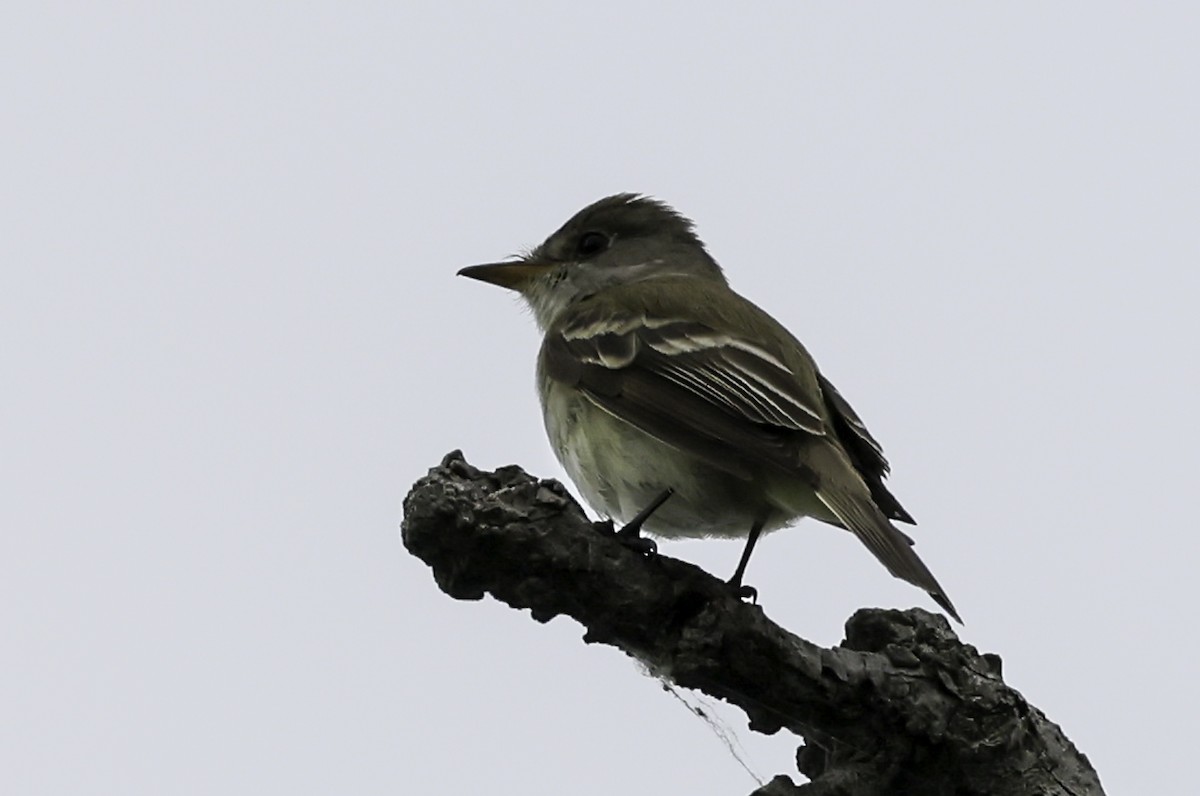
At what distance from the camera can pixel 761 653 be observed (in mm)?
4039

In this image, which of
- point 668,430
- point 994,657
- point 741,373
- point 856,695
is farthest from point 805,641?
point 741,373

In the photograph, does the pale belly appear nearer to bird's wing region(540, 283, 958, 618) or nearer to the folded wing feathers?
bird's wing region(540, 283, 958, 618)

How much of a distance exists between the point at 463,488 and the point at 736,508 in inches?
79.4

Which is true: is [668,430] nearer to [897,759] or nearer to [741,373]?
[741,373]

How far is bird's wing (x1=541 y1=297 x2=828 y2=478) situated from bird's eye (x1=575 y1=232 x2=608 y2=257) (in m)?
1.36

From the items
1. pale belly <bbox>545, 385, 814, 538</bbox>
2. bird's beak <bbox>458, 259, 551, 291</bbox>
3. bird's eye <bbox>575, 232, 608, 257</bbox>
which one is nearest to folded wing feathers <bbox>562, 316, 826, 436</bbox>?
pale belly <bbox>545, 385, 814, 538</bbox>

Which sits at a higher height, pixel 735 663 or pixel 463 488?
pixel 463 488

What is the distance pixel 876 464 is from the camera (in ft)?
20.0

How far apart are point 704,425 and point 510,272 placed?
2.46 metres

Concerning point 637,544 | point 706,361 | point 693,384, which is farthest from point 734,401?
point 637,544

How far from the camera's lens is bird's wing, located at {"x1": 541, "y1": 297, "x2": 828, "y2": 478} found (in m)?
5.29

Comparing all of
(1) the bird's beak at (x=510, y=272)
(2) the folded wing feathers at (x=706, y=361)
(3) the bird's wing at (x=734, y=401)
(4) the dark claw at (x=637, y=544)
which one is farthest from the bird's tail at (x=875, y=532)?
(1) the bird's beak at (x=510, y=272)

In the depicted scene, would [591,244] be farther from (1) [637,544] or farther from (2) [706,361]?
(1) [637,544]

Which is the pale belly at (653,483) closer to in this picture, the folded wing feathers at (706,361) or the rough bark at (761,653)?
the folded wing feathers at (706,361)
